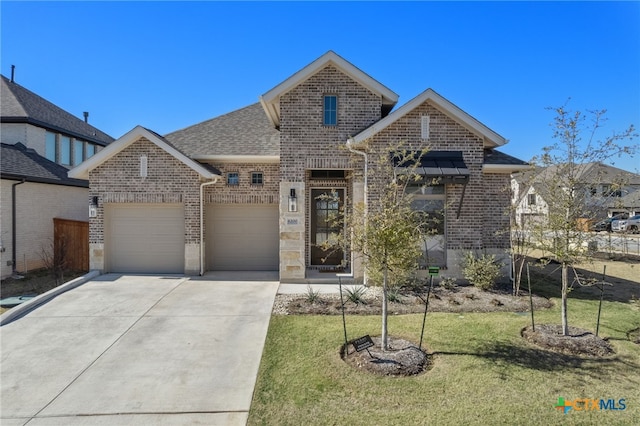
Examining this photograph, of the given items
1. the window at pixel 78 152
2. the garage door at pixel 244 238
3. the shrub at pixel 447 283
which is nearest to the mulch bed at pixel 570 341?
the shrub at pixel 447 283

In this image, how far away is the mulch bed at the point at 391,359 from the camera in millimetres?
5203

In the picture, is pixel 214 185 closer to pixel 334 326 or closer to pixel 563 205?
pixel 334 326

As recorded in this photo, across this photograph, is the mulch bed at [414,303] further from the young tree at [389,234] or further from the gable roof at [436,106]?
the gable roof at [436,106]

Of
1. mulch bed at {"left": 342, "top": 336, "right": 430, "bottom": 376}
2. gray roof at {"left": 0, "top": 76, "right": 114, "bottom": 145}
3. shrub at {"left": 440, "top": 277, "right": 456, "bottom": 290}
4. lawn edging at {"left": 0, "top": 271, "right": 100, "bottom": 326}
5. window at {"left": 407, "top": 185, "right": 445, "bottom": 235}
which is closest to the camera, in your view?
mulch bed at {"left": 342, "top": 336, "right": 430, "bottom": 376}

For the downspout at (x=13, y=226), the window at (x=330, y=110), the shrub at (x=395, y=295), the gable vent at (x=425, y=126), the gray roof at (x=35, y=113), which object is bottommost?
the shrub at (x=395, y=295)

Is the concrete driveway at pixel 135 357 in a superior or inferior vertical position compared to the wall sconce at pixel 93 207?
inferior

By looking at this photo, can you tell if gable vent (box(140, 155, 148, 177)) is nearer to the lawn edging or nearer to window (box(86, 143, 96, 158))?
the lawn edging

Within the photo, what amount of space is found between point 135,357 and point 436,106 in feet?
31.3

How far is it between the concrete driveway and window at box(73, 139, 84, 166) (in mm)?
12926

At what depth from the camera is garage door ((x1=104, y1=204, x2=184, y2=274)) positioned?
37.3ft

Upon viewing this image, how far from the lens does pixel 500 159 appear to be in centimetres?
1107

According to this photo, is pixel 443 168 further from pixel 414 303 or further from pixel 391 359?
pixel 391 359

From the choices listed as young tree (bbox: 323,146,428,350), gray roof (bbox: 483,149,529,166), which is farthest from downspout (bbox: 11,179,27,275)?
gray roof (bbox: 483,149,529,166)

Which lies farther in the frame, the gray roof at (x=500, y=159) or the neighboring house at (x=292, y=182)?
the gray roof at (x=500, y=159)
